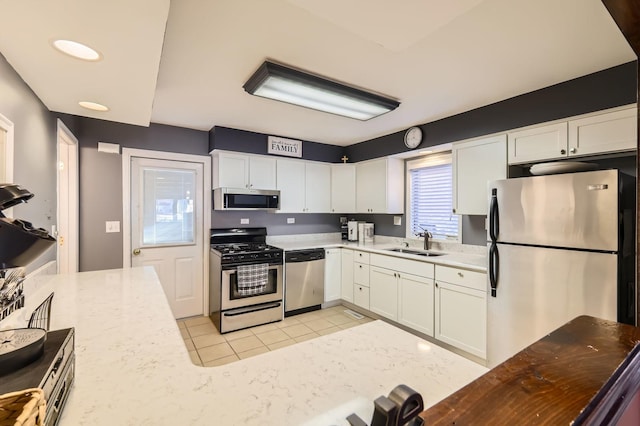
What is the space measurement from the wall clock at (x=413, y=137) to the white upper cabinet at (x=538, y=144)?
3.41 ft

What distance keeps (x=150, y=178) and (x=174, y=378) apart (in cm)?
323

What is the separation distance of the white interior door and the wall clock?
2707 millimetres

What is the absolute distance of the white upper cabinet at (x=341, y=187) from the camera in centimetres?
459

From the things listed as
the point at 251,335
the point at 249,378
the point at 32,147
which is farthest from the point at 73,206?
the point at 249,378

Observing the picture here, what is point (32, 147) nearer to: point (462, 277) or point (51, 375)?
point (51, 375)

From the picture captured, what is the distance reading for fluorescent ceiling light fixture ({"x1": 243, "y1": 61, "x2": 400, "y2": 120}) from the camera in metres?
2.10

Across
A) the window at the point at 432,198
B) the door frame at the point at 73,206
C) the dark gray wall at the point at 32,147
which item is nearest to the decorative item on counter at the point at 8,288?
the dark gray wall at the point at 32,147

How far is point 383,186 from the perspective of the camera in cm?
407

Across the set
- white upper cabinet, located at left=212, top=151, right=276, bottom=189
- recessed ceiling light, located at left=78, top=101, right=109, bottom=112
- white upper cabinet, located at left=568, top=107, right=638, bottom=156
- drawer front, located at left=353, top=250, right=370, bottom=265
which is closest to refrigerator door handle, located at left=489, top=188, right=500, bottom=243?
white upper cabinet, located at left=568, top=107, right=638, bottom=156

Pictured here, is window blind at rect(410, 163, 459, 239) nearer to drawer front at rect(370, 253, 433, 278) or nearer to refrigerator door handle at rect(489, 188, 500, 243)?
drawer front at rect(370, 253, 433, 278)

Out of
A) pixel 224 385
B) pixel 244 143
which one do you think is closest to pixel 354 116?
pixel 244 143

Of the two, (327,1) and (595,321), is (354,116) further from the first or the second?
(595,321)

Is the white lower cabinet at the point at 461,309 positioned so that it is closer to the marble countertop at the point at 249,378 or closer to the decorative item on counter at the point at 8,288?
the marble countertop at the point at 249,378

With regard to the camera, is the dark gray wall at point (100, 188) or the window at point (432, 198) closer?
the dark gray wall at point (100, 188)
